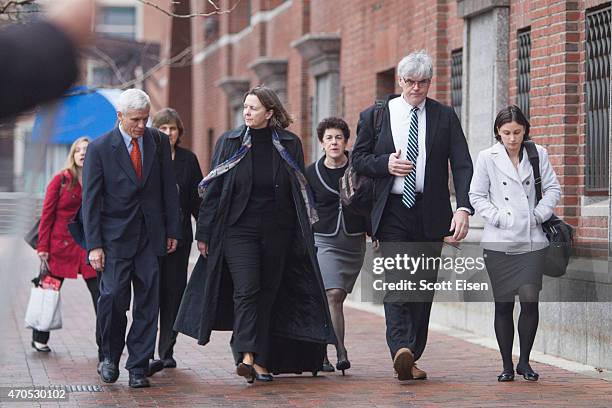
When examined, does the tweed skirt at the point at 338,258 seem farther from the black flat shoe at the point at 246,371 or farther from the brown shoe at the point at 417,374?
the black flat shoe at the point at 246,371

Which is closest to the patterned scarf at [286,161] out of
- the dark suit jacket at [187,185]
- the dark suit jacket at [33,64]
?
the dark suit jacket at [187,185]

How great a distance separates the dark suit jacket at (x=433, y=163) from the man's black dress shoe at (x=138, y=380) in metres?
1.70

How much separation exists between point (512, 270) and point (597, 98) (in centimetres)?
199

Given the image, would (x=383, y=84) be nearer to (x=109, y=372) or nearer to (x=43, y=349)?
(x=43, y=349)

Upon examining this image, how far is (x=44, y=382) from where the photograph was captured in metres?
9.25

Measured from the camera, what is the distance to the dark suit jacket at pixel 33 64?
2779 mm

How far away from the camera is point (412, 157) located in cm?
882

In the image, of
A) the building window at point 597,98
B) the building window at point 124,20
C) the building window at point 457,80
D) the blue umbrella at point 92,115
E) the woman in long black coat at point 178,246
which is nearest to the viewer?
the woman in long black coat at point 178,246

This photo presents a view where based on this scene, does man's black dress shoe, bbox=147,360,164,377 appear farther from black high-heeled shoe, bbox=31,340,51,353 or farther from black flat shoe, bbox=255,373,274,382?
black high-heeled shoe, bbox=31,340,51,353

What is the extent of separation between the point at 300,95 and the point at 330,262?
11824 mm

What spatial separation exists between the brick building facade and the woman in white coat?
3.98 feet

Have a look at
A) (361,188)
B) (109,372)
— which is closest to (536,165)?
(361,188)

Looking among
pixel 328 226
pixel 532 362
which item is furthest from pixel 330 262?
pixel 532 362

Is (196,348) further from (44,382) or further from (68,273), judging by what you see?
(44,382)
